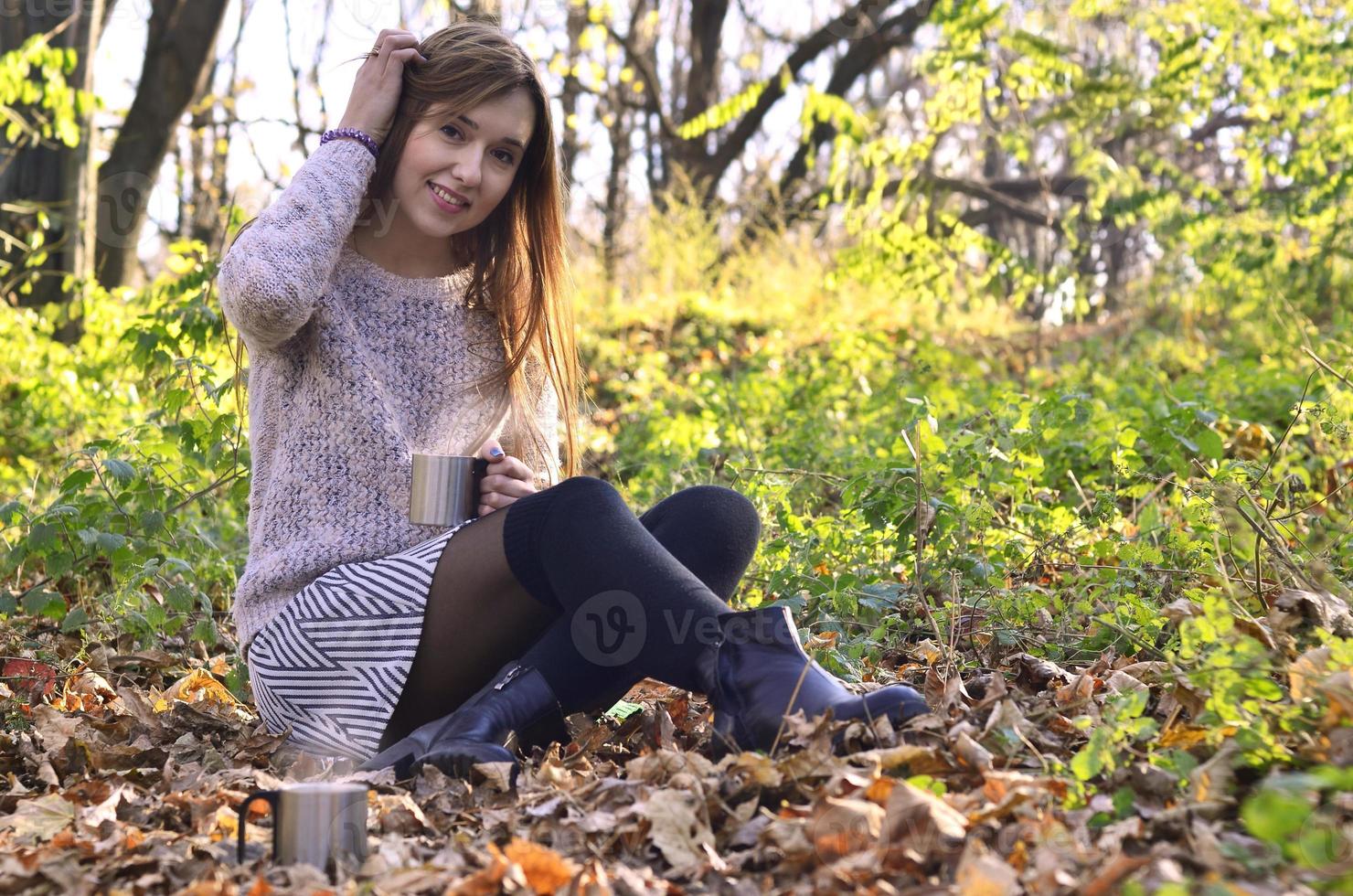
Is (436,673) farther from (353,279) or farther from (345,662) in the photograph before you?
(353,279)

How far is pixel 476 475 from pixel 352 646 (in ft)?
1.31

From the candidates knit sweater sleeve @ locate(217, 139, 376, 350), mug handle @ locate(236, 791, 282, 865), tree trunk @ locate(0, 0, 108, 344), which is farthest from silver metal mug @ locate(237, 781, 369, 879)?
tree trunk @ locate(0, 0, 108, 344)

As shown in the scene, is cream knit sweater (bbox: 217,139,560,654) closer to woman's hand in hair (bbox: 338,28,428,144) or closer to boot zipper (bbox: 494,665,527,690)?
woman's hand in hair (bbox: 338,28,428,144)

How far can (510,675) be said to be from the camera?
2.26 meters

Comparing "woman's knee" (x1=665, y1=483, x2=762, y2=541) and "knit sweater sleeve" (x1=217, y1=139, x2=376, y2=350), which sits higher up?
"knit sweater sleeve" (x1=217, y1=139, x2=376, y2=350)

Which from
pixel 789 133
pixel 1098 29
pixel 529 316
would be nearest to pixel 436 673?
pixel 529 316

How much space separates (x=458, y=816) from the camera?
187cm

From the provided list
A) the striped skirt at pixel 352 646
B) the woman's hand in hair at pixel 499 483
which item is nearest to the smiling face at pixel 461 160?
the woman's hand in hair at pixel 499 483

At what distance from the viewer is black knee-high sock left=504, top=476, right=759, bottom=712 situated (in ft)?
6.63

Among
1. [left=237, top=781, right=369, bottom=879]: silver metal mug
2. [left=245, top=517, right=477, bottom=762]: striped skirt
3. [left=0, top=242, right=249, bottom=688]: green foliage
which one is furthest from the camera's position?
[left=0, top=242, right=249, bottom=688]: green foliage

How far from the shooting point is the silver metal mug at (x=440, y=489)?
2.34 m

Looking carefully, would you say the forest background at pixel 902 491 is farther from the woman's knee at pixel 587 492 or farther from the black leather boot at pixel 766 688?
the woman's knee at pixel 587 492

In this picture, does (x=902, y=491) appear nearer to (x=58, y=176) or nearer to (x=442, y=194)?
(x=442, y=194)

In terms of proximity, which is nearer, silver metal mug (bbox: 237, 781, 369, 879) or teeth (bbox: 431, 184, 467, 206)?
silver metal mug (bbox: 237, 781, 369, 879)
